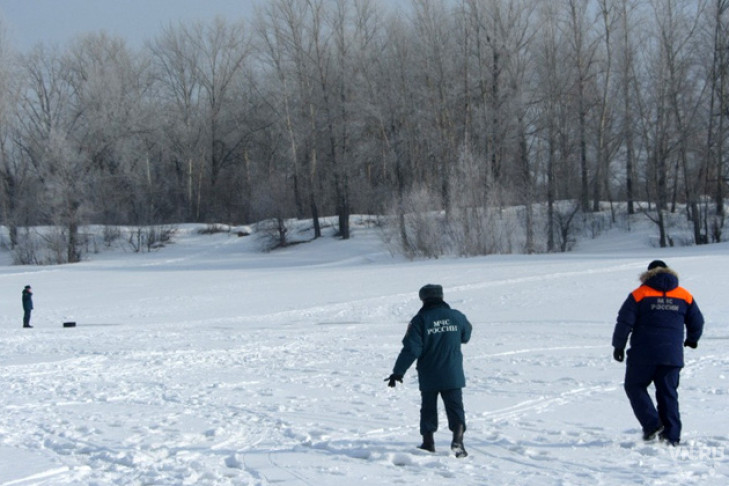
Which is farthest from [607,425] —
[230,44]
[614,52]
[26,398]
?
[230,44]

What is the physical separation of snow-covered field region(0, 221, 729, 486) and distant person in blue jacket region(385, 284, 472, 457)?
0.90 feet

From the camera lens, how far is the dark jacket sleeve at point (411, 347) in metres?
6.54

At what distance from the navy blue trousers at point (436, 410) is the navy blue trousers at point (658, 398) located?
151cm

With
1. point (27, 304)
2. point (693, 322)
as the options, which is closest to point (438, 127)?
point (27, 304)

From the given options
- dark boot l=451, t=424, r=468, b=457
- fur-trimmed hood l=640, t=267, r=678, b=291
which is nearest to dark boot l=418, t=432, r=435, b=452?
dark boot l=451, t=424, r=468, b=457

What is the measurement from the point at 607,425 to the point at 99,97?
55.4 meters

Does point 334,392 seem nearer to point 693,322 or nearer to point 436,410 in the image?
point 436,410

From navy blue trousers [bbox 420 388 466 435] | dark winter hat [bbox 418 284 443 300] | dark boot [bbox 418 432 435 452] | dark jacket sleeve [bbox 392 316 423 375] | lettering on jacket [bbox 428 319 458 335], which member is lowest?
dark boot [bbox 418 432 435 452]

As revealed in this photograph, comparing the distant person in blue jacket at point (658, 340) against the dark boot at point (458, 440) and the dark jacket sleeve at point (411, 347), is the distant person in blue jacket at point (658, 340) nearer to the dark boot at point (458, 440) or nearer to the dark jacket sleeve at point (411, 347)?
the dark boot at point (458, 440)

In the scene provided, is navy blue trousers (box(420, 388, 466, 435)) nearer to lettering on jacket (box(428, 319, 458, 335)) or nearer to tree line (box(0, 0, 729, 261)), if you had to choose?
lettering on jacket (box(428, 319, 458, 335))

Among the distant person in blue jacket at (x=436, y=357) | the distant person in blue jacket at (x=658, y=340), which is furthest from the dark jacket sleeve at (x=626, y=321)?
the distant person in blue jacket at (x=436, y=357)

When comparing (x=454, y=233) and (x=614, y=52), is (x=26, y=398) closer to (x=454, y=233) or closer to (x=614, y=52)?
(x=454, y=233)

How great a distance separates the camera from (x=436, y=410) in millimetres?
6668

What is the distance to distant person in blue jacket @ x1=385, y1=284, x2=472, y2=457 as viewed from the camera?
6.58 metres
